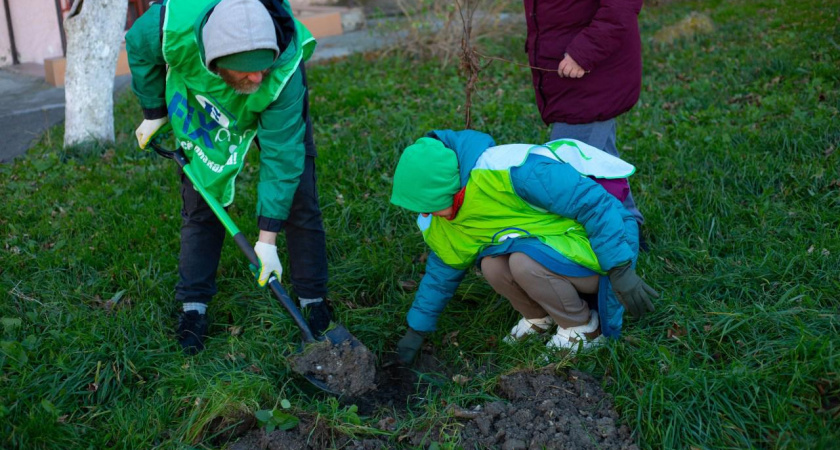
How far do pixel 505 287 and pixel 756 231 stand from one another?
1514 millimetres

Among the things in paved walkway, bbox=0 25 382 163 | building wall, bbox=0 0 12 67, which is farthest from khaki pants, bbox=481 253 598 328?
building wall, bbox=0 0 12 67

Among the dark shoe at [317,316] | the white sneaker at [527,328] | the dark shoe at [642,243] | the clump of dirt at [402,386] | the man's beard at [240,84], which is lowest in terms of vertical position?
the clump of dirt at [402,386]

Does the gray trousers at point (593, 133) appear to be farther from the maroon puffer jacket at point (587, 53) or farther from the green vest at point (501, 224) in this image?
the green vest at point (501, 224)

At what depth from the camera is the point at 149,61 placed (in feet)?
9.68

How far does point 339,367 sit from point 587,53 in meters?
1.72

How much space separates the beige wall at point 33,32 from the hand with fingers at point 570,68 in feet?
22.1

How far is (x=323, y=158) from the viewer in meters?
4.87

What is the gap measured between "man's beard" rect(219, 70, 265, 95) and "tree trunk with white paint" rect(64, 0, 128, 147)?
3161mm

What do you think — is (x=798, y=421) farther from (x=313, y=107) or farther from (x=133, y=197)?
(x=313, y=107)

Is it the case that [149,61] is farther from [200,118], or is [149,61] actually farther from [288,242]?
[288,242]

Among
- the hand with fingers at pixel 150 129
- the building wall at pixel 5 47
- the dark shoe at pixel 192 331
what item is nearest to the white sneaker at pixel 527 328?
the dark shoe at pixel 192 331

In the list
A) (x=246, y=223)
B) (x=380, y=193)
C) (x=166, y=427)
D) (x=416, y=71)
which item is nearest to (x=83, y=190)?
(x=246, y=223)

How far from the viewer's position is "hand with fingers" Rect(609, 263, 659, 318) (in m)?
2.74

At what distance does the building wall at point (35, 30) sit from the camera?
26.9 ft
